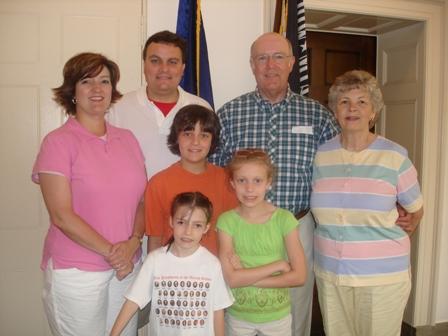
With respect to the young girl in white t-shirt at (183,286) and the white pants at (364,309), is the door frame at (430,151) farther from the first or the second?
the young girl in white t-shirt at (183,286)

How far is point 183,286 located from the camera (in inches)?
59.6

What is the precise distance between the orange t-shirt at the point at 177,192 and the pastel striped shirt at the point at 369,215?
1.55ft

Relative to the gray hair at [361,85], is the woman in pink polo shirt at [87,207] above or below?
below

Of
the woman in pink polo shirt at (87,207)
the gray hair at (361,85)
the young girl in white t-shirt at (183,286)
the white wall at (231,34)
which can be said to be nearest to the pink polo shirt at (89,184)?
the woman in pink polo shirt at (87,207)

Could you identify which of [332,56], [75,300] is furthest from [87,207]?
[332,56]

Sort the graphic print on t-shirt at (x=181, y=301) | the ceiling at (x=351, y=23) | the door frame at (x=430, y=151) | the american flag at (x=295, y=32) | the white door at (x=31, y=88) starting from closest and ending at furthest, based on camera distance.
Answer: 1. the graphic print on t-shirt at (x=181, y=301)
2. the white door at (x=31, y=88)
3. the american flag at (x=295, y=32)
4. the door frame at (x=430, y=151)
5. the ceiling at (x=351, y=23)

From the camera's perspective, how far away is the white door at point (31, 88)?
8.18 ft

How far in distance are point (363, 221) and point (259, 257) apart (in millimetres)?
486

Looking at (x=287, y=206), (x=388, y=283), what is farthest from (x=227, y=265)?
(x=388, y=283)

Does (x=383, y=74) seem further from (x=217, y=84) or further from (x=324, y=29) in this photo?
(x=217, y=84)

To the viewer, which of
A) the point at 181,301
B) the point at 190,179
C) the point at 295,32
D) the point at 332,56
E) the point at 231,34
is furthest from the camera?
the point at 332,56

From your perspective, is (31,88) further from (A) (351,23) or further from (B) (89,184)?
(A) (351,23)

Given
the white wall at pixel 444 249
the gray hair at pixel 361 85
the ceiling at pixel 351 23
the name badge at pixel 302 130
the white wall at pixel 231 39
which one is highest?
the ceiling at pixel 351 23

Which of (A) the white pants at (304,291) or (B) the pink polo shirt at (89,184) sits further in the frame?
(A) the white pants at (304,291)
